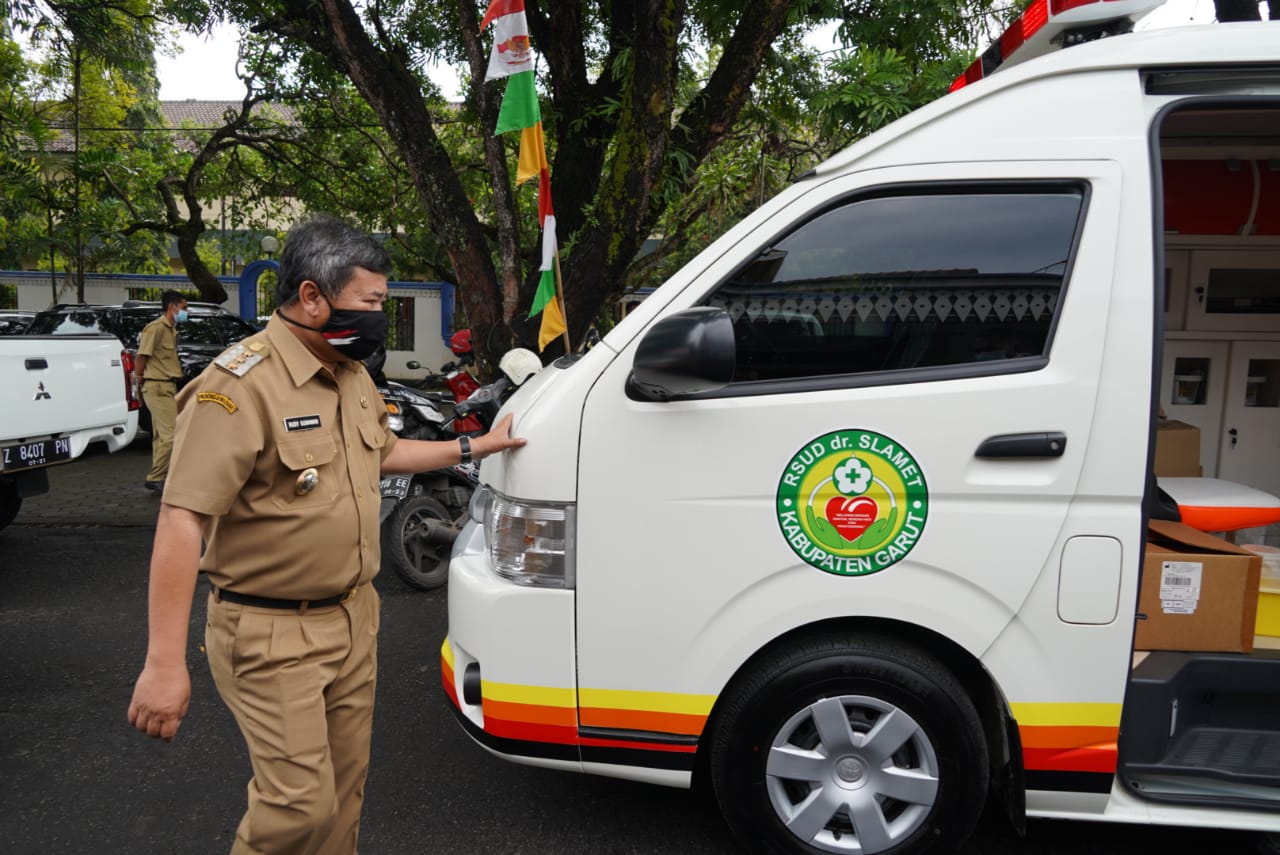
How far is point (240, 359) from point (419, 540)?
3599mm

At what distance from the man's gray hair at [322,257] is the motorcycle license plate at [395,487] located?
10.3 feet

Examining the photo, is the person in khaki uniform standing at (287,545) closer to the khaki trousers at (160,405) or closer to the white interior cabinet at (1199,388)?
the white interior cabinet at (1199,388)

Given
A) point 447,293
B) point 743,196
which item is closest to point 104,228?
point 447,293

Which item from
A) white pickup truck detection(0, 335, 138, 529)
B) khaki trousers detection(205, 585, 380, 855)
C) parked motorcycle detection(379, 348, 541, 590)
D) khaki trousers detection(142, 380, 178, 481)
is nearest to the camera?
khaki trousers detection(205, 585, 380, 855)

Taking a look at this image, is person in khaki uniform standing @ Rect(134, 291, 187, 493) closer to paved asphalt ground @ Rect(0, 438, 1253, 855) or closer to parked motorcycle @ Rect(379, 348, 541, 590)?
parked motorcycle @ Rect(379, 348, 541, 590)

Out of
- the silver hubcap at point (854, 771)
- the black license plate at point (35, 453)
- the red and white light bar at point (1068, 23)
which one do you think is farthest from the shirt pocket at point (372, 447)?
the black license plate at point (35, 453)

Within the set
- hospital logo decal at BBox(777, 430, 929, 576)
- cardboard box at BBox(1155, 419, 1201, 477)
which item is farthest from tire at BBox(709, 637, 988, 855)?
cardboard box at BBox(1155, 419, 1201, 477)

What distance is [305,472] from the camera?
2.02 meters

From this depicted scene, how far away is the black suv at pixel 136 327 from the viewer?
1095 centimetres

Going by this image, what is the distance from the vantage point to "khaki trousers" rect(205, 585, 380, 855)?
1961mm

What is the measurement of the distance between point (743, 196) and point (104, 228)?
520 inches

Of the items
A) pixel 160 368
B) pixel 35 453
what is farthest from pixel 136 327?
pixel 35 453

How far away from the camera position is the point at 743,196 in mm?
8672

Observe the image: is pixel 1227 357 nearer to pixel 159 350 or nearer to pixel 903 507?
pixel 903 507
